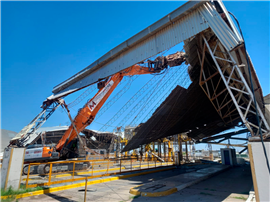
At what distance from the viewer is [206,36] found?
8.91m

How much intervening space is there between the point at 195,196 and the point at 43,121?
1834cm

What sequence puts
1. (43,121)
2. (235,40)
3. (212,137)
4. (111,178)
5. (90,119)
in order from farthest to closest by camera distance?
(212,137), (43,121), (90,119), (111,178), (235,40)

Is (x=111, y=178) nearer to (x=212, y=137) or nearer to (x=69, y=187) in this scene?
(x=69, y=187)

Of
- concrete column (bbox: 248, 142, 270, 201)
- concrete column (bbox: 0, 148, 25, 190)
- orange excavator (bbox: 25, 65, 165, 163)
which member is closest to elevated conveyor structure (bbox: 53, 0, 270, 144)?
concrete column (bbox: 248, 142, 270, 201)

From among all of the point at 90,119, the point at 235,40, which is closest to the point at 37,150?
the point at 90,119

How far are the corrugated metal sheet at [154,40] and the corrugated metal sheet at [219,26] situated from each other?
25cm

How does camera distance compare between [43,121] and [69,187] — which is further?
[43,121]

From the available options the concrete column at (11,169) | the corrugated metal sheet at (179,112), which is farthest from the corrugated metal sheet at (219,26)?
the concrete column at (11,169)

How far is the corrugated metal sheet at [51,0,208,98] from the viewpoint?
765 cm

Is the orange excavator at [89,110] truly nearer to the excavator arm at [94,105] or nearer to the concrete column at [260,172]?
the excavator arm at [94,105]

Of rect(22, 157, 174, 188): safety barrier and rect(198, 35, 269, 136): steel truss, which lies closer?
rect(198, 35, 269, 136): steel truss

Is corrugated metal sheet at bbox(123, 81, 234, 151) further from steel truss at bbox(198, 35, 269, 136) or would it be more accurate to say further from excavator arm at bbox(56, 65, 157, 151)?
excavator arm at bbox(56, 65, 157, 151)

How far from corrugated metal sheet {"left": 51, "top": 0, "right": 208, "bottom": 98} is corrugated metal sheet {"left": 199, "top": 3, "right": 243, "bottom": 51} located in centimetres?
25

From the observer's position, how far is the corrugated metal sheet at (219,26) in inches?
278
